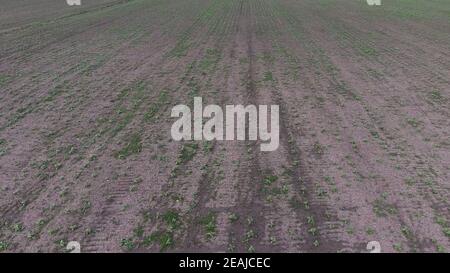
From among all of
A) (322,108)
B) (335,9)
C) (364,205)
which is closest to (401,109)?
(322,108)

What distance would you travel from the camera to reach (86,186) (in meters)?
7.72

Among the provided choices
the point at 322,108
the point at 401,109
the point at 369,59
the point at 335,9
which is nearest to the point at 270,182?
the point at 322,108

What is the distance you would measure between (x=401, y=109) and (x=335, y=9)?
25.4 meters

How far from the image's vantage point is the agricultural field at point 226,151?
21.0 ft

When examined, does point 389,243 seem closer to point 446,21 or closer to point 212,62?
point 212,62

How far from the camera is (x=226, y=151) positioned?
9.01 metres

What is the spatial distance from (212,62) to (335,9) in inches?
856

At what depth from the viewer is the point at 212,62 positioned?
16391 mm

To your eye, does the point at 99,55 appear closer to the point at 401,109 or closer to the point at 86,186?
the point at 86,186

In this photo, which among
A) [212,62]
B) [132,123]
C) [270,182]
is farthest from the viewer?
[212,62]

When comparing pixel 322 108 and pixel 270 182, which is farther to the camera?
pixel 322 108

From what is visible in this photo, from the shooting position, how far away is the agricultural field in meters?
6.39
